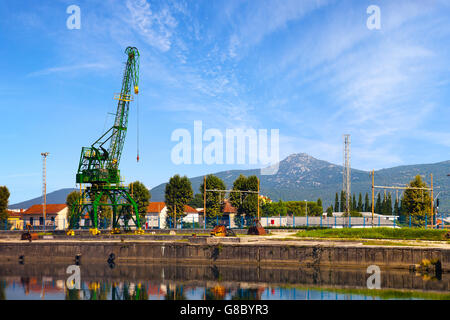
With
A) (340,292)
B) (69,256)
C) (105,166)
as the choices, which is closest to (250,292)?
(340,292)

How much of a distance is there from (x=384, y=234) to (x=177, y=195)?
68.5 metres

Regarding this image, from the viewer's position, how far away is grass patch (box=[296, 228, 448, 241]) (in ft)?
170

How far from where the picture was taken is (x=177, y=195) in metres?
115

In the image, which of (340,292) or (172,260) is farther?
(172,260)

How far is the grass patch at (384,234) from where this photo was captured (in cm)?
5172

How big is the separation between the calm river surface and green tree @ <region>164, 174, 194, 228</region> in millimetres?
66627

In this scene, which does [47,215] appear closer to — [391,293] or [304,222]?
[304,222]

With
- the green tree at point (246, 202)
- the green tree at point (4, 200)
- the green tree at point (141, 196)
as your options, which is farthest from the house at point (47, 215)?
the green tree at point (246, 202)

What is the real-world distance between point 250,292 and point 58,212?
11634cm

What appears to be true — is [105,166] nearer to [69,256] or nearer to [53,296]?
[69,256]

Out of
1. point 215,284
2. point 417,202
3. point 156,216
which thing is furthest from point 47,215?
point 215,284

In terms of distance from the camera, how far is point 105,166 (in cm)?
7919
